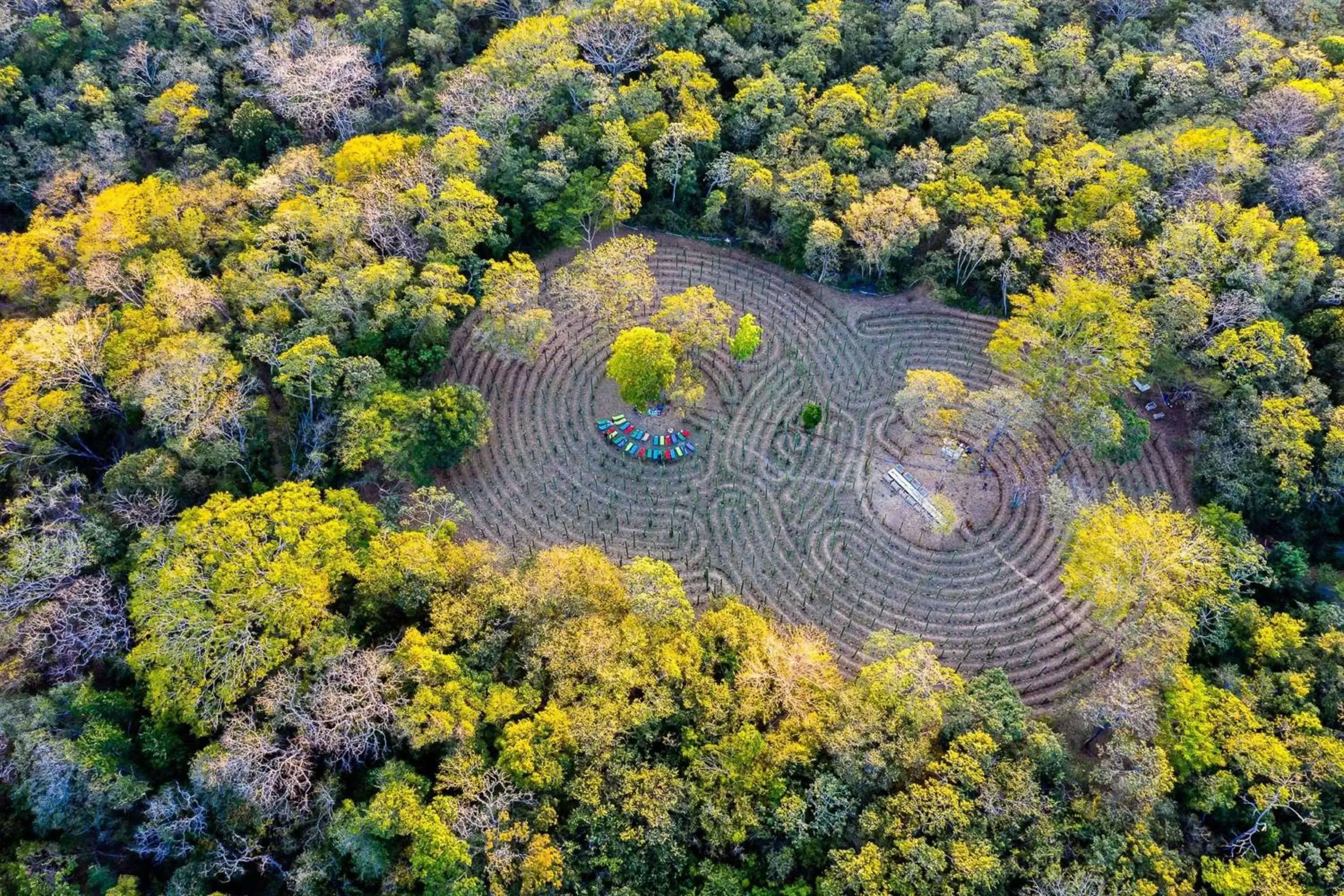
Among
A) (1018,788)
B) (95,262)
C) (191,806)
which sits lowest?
(191,806)

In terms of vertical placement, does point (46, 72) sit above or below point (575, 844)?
above

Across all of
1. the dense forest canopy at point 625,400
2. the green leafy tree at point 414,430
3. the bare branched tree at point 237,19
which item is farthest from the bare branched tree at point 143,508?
the bare branched tree at point 237,19

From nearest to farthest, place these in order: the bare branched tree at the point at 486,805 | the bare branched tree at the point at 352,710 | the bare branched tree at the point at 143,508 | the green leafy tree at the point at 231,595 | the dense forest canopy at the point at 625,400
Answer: the bare branched tree at the point at 486,805
the dense forest canopy at the point at 625,400
the bare branched tree at the point at 352,710
the green leafy tree at the point at 231,595
the bare branched tree at the point at 143,508

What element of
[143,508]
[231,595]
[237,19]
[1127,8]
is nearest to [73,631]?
[143,508]

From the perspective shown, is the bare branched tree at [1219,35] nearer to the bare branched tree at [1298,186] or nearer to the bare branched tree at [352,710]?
the bare branched tree at [1298,186]

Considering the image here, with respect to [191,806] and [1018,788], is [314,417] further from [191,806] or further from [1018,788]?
[1018,788]

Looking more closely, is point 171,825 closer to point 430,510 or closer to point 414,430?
point 430,510

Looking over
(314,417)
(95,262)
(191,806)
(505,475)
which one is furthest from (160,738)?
(95,262)
